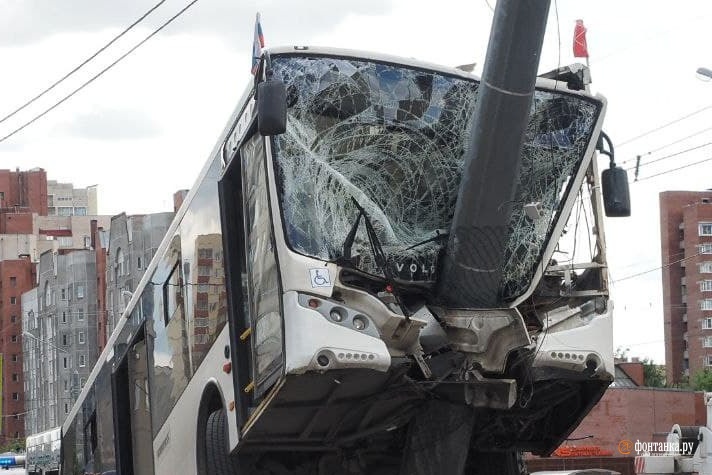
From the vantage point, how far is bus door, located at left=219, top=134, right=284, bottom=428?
9.84 m

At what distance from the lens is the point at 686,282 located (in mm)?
139000

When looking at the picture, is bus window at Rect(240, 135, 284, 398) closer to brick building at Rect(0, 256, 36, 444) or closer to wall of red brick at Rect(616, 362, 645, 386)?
wall of red brick at Rect(616, 362, 645, 386)

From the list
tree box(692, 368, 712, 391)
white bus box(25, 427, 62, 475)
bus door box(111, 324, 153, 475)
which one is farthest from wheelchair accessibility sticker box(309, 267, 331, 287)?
tree box(692, 368, 712, 391)

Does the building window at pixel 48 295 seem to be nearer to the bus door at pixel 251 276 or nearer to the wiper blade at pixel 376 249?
the bus door at pixel 251 276

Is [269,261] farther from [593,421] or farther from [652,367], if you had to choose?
[652,367]

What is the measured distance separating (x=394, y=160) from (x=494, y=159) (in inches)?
40.8

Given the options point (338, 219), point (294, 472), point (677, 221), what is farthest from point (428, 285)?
point (677, 221)

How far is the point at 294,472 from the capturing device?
10.9 meters

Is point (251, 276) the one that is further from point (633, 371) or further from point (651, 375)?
point (651, 375)

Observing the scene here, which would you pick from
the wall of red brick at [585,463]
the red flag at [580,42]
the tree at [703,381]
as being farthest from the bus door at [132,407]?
the tree at [703,381]

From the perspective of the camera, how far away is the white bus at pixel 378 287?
9.76 metres

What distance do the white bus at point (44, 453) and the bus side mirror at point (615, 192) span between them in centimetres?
1528

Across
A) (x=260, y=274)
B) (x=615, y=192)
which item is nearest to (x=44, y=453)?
(x=260, y=274)

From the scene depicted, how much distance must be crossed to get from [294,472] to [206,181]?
2.69 meters
